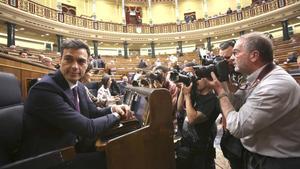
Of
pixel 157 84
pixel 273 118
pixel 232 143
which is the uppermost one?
pixel 157 84

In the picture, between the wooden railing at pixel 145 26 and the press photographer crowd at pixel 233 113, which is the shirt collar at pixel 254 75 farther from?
the wooden railing at pixel 145 26

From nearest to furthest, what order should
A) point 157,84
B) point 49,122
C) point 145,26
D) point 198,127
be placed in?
point 49,122 < point 198,127 < point 157,84 < point 145,26

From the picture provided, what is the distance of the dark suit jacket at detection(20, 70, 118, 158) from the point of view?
120cm

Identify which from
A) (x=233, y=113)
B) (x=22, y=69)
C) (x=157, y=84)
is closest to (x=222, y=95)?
(x=233, y=113)

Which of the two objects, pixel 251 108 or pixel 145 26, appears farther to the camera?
pixel 145 26

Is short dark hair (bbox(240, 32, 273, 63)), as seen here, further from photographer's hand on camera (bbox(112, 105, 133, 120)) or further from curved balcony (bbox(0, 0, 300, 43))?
curved balcony (bbox(0, 0, 300, 43))

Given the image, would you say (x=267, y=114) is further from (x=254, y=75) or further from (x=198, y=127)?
(x=198, y=127)

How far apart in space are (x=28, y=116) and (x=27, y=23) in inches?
453

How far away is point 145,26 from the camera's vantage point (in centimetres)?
1723

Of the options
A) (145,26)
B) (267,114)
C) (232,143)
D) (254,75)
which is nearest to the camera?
(267,114)

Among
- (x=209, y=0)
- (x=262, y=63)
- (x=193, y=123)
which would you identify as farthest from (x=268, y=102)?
(x=209, y=0)

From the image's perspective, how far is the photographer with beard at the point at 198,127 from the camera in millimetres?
1670

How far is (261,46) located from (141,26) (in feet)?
54.0

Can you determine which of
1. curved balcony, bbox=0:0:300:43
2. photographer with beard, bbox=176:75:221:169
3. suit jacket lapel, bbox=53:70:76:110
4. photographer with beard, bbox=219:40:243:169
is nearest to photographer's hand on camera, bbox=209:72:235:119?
photographer with beard, bbox=219:40:243:169
